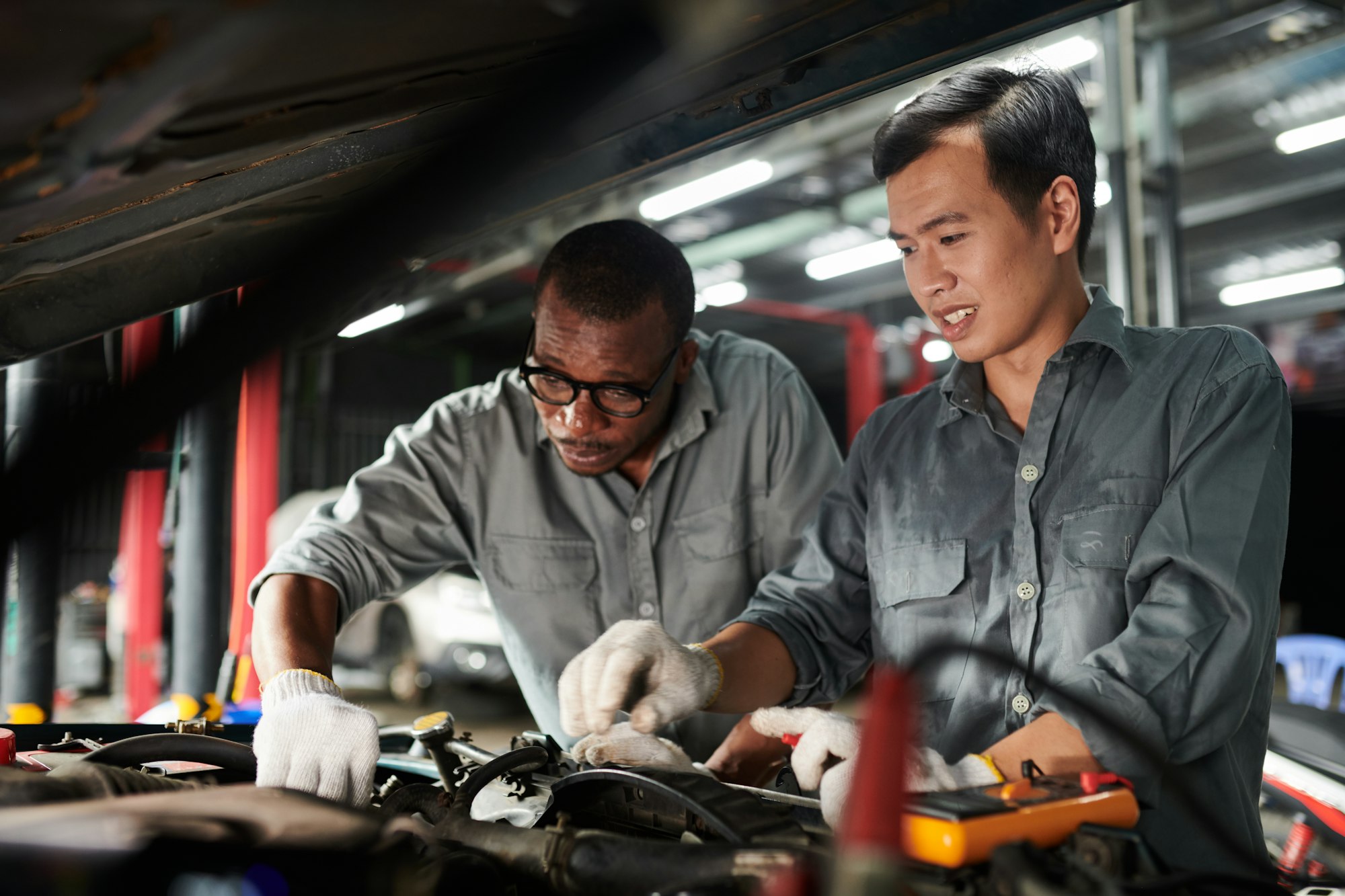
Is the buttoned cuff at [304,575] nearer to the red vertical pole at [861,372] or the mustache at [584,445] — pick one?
the mustache at [584,445]

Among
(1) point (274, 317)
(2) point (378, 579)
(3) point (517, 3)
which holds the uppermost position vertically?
(3) point (517, 3)

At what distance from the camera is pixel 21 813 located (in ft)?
2.15

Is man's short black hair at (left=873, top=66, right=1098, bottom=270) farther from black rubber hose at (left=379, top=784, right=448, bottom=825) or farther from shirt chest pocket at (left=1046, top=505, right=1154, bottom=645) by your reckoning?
black rubber hose at (left=379, top=784, right=448, bottom=825)

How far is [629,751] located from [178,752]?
0.49 meters

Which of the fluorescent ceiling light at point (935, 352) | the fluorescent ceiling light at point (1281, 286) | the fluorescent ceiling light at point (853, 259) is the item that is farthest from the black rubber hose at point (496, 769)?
the fluorescent ceiling light at point (1281, 286)

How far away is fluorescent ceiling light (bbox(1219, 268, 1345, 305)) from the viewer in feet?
32.5

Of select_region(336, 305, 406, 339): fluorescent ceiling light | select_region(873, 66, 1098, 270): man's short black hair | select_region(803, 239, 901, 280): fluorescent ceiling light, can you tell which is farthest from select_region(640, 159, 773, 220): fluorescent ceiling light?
select_region(873, 66, 1098, 270): man's short black hair

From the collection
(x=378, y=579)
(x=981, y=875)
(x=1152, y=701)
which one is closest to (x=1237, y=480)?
(x=1152, y=701)

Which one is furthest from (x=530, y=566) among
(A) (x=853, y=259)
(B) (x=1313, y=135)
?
(A) (x=853, y=259)

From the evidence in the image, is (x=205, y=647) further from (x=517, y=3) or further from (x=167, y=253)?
(x=517, y=3)

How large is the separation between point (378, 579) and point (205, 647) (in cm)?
125

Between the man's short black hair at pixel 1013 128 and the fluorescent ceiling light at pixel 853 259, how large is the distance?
6965 millimetres

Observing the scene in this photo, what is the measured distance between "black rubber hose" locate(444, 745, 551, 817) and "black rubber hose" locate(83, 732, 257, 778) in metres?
0.23

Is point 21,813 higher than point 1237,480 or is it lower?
lower
